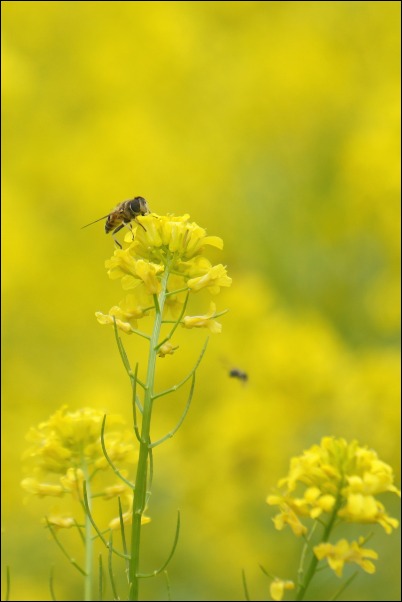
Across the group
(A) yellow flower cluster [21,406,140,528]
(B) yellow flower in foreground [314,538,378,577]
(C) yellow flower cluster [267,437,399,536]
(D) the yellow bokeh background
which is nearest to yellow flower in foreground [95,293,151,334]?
(A) yellow flower cluster [21,406,140,528]

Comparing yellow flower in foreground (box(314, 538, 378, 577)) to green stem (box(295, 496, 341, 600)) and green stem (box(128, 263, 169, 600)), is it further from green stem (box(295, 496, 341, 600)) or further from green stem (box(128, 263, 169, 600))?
green stem (box(128, 263, 169, 600))

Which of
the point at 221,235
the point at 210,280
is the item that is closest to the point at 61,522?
the point at 210,280

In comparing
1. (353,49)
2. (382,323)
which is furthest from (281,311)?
(353,49)

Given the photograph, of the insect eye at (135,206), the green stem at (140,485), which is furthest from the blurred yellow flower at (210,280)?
the insect eye at (135,206)

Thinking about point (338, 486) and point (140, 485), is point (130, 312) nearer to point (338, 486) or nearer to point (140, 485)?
point (140, 485)

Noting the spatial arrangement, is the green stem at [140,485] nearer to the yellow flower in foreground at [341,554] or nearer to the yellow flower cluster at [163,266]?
the yellow flower cluster at [163,266]

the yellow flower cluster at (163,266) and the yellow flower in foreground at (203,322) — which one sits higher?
the yellow flower cluster at (163,266)
